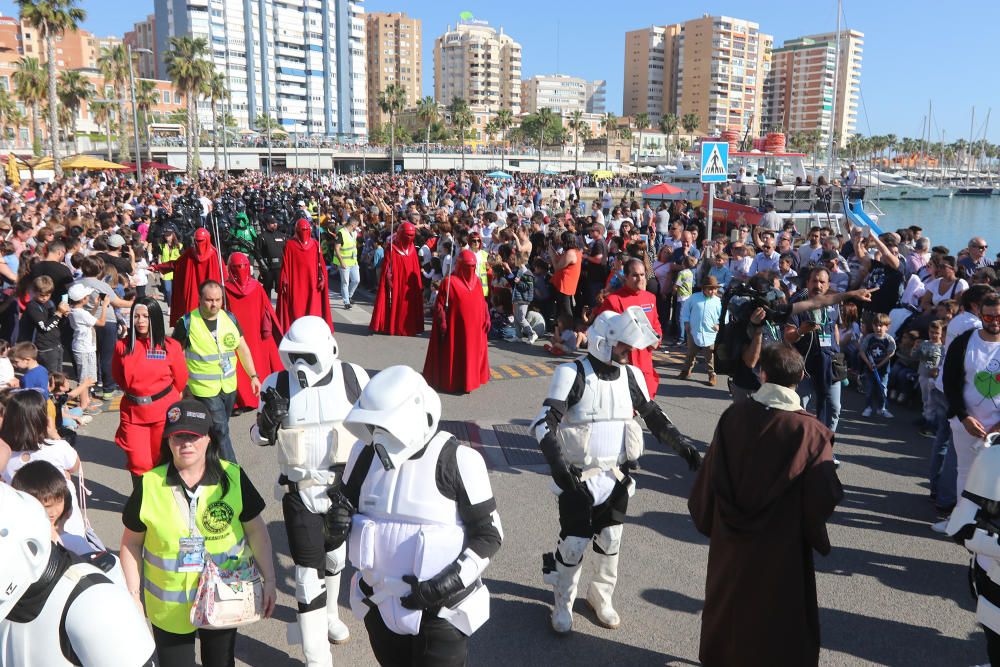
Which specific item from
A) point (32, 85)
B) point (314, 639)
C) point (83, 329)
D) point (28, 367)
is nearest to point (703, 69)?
point (32, 85)

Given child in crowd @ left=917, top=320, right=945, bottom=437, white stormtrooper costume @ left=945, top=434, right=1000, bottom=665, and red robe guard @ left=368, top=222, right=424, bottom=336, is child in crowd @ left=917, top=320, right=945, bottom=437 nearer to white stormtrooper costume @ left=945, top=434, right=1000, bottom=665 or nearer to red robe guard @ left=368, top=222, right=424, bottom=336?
white stormtrooper costume @ left=945, top=434, right=1000, bottom=665

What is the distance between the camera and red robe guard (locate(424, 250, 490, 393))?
912cm

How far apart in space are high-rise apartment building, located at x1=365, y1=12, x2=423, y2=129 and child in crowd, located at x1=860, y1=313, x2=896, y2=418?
481 ft

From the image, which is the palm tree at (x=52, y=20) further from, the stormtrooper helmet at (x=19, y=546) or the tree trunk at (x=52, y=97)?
the stormtrooper helmet at (x=19, y=546)

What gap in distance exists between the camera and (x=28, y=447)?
4004mm

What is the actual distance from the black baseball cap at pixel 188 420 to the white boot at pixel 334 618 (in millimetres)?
1527

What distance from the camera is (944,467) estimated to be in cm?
575

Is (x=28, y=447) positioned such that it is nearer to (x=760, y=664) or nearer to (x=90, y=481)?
(x=90, y=481)

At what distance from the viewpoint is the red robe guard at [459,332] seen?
912 cm

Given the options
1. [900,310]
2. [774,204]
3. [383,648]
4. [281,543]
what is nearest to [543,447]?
[383,648]

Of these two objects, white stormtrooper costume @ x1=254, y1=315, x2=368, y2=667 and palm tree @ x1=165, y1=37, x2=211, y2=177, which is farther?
palm tree @ x1=165, y1=37, x2=211, y2=177

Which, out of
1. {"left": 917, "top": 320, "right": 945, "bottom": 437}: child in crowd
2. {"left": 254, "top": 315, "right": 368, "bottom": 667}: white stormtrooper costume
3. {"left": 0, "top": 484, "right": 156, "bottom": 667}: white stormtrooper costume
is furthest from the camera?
{"left": 917, "top": 320, "right": 945, "bottom": 437}: child in crowd

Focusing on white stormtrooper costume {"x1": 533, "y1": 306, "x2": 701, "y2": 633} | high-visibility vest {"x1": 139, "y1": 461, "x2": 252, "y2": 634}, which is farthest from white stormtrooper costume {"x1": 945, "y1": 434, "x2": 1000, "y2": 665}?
high-visibility vest {"x1": 139, "y1": 461, "x2": 252, "y2": 634}

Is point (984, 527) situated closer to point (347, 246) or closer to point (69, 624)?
point (69, 624)
